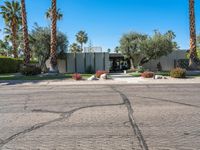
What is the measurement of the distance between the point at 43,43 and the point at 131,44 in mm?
12450

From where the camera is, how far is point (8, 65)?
3888cm

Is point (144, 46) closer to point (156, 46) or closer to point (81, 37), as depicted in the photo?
point (156, 46)

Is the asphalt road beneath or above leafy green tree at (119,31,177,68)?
beneath

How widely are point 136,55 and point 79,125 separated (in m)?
34.6

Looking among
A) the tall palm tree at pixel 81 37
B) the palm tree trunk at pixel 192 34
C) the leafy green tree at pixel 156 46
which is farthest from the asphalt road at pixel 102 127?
the tall palm tree at pixel 81 37

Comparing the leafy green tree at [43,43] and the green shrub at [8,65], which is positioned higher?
the leafy green tree at [43,43]

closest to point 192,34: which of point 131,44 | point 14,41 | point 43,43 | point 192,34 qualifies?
point 192,34

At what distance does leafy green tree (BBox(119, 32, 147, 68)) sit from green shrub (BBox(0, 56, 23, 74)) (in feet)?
52.6

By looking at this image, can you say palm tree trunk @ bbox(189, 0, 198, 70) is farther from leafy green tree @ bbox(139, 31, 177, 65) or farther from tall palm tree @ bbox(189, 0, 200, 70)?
leafy green tree @ bbox(139, 31, 177, 65)

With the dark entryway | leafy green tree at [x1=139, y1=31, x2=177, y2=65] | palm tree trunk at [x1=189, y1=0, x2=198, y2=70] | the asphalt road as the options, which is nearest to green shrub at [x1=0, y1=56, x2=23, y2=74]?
the dark entryway

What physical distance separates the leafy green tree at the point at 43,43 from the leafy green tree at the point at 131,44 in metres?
8.71

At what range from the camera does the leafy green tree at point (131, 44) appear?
39.6 m

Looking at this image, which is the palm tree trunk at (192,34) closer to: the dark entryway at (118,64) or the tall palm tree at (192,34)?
the tall palm tree at (192,34)

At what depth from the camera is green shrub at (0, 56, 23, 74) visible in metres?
37.0
